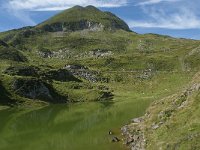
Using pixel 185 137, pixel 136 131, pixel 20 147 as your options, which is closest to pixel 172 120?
pixel 185 137

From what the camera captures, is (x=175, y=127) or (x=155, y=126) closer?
(x=175, y=127)

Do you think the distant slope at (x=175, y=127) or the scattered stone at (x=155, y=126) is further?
the scattered stone at (x=155, y=126)

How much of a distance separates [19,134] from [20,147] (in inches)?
953

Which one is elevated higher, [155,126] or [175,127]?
[175,127]

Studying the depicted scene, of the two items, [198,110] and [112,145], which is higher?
[198,110]

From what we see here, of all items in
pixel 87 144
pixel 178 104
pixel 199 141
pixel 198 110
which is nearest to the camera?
pixel 199 141

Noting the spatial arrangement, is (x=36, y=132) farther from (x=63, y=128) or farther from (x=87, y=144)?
(x=87, y=144)

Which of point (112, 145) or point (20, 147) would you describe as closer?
point (112, 145)

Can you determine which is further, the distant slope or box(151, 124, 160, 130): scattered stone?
box(151, 124, 160, 130): scattered stone

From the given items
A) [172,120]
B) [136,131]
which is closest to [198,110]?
[172,120]

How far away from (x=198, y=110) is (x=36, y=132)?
60.9 metres

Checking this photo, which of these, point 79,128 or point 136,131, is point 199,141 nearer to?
point 136,131

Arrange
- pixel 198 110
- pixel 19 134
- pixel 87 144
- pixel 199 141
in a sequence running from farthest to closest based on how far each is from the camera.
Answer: pixel 19 134
pixel 87 144
pixel 198 110
pixel 199 141

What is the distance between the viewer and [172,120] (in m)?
75.6
